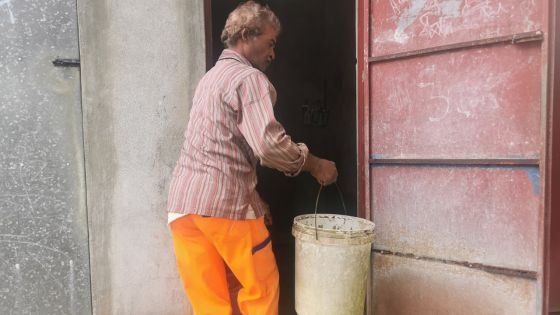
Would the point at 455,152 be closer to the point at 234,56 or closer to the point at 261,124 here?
the point at 261,124

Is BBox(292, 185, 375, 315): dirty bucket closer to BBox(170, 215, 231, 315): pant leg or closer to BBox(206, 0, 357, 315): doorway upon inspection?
BBox(170, 215, 231, 315): pant leg

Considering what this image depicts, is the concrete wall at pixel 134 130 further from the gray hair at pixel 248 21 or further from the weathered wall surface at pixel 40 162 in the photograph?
the gray hair at pixel 248 21


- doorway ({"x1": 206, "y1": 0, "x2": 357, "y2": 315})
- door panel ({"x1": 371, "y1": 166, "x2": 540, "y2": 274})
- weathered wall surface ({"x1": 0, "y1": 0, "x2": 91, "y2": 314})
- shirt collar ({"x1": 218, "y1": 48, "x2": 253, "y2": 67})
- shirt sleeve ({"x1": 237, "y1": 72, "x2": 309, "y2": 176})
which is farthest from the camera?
doorway ({"x1": 206, "y1": 0, "x2": 357, "y2": 315})

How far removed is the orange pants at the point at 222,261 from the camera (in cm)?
202

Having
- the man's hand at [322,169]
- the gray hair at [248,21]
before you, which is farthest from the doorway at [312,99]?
the gray hair at [248,21]

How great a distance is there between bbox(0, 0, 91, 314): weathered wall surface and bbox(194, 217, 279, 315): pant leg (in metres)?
1.06

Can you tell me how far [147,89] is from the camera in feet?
8.46

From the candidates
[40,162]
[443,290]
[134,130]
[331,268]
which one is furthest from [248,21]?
[443,290]

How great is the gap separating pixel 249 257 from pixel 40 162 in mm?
1447

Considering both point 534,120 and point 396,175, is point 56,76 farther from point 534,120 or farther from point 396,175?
point 534,120

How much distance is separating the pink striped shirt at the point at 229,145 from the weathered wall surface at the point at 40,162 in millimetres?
894

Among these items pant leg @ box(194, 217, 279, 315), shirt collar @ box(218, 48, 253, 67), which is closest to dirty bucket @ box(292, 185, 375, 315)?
pant leg @ box(194, 217, 279, 315)

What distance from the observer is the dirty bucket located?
2158 millimetres

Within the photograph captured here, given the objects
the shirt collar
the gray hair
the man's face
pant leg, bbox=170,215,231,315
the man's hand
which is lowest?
pant leg, bbox=170,215,231,315
